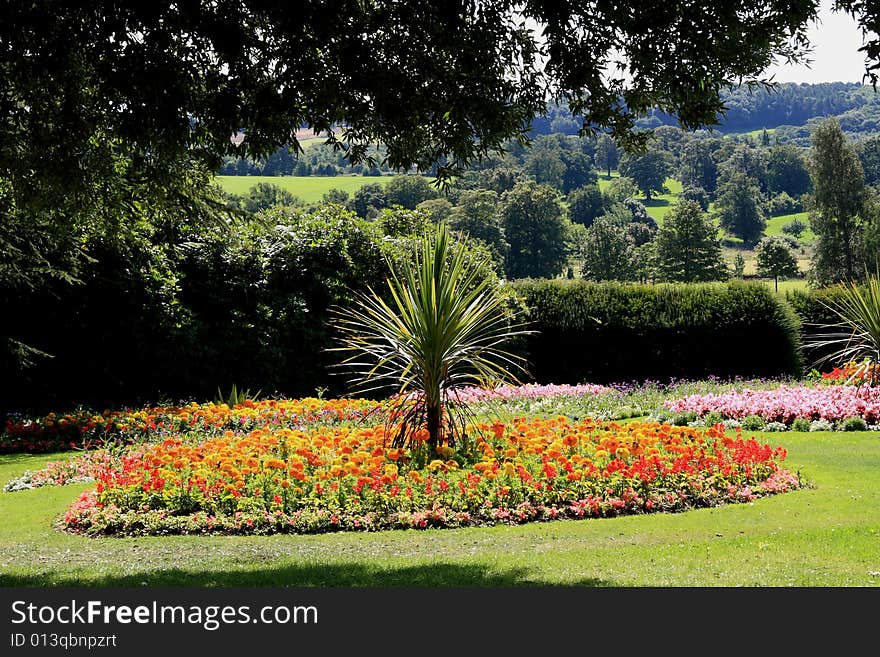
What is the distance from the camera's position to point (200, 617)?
420 centimetres

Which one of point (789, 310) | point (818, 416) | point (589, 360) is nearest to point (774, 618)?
point (818, 416)

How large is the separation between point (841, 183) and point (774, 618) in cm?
5832

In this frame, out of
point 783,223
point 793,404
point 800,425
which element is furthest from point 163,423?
point 783,223

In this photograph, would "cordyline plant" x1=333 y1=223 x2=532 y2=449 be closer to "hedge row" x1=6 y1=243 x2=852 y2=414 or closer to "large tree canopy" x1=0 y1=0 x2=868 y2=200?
"large tree canopy" x1=0 y1=0 x2=868 y2=200

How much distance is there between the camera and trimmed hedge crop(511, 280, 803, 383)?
17609mm

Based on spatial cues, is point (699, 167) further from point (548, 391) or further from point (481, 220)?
point (548, 391)

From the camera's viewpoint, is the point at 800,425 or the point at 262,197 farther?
the point at 262,197

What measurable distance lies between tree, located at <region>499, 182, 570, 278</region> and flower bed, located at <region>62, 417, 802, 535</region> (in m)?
58.3

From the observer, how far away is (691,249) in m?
64.4

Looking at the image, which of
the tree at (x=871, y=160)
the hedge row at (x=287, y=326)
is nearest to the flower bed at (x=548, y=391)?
the hedge row at (x=287, y=326)

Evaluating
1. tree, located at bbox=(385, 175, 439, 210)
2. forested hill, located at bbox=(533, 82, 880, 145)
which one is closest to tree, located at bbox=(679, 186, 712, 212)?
forested hill, located at bbox=(533, 82, 880, 145)

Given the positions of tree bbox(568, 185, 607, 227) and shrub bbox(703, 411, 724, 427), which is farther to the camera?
tree bbox(568, 185, 607, 227)

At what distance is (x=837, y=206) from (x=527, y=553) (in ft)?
187

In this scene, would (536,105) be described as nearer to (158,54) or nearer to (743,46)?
(743,46)
